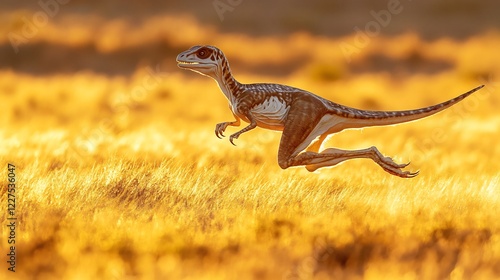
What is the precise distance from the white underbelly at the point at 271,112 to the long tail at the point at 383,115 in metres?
0.41

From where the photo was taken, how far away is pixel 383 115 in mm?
7574

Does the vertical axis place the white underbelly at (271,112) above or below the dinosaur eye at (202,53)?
below

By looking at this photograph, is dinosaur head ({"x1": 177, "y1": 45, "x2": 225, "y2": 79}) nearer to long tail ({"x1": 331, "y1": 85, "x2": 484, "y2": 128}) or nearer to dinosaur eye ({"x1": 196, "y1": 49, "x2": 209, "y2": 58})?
dinosaur eye ({"x1": 196, "y1": 49, "x2": 209, "y2": 58})

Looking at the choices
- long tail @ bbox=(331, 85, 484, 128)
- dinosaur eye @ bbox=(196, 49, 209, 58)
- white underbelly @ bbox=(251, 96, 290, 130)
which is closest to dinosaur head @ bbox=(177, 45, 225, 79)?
dinosaur eye @ bbox=(196, 49, 209, 58)

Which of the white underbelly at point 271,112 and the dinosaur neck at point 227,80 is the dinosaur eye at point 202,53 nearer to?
the dinosaur neck at point 227,80

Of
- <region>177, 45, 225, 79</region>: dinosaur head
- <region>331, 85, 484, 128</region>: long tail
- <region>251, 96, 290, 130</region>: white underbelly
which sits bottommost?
<region>251, 96, 290, 130</region>: white underbelly

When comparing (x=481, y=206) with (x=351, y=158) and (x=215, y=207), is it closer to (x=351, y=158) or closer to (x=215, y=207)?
(x=351, y=158)

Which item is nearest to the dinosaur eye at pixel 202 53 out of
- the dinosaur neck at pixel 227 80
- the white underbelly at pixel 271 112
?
the dinosaur neck at pixel 227 80

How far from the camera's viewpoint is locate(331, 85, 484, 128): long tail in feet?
24.6

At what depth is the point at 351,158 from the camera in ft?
24.4

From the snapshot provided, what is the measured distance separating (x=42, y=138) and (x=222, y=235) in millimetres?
3667

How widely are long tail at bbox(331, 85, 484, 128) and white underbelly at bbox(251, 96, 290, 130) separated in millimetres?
411

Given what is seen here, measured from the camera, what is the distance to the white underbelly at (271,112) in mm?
7301

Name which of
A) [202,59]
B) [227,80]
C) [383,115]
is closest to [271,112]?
[227,80]
